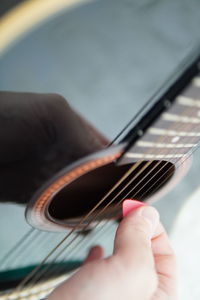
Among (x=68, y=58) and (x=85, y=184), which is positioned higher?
(x=68, y=58)

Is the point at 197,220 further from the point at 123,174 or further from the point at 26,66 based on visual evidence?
the point at 26,66

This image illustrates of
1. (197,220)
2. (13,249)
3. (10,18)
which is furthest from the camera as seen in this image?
(197,220)

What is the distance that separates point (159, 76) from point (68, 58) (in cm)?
10

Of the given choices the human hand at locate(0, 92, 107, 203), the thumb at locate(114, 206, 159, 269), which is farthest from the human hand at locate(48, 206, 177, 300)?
the human hand at locate(0, 92, 107, 203)

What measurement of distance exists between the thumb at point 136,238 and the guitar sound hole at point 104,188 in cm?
3

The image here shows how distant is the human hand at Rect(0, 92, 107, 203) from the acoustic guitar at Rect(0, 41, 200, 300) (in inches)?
0.4

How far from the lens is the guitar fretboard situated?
30cm

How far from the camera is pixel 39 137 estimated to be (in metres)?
0.37

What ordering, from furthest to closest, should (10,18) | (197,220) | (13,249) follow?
(197,220) < (13,249) < (10,18)

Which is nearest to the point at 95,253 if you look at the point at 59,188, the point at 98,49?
the point at 59,188

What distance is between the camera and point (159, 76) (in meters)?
0.40

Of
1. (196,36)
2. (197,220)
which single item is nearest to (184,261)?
(197,220)

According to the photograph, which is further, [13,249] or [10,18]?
[13,249]

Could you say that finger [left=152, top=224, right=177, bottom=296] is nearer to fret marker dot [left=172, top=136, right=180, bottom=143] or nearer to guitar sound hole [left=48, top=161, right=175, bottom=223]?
guitar sound hole [left=48, top=161, right=175, bottom=223]
